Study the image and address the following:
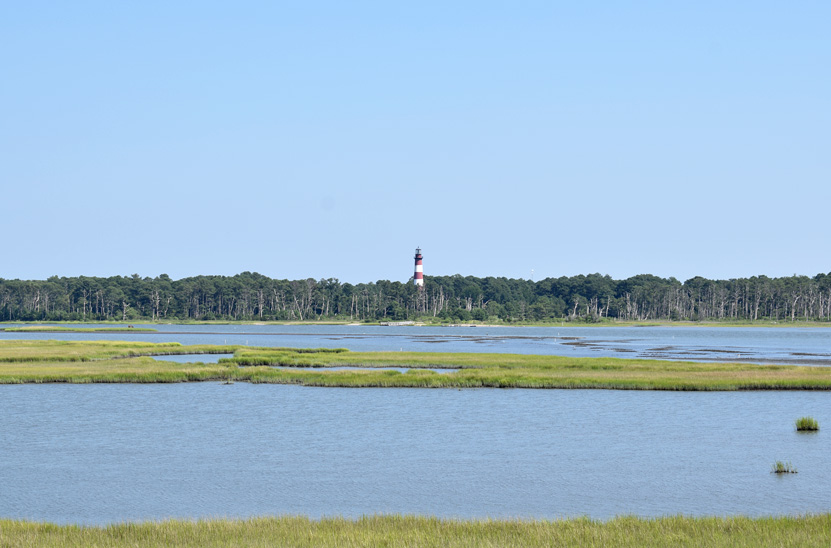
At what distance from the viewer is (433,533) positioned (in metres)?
20.2

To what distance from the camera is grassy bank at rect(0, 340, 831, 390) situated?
2204 inches

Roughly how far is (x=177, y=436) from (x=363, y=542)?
68.0 ft

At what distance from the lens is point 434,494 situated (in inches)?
1053

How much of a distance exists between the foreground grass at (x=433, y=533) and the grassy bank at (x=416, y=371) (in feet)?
112

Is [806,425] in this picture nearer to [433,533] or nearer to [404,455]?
[404,455]

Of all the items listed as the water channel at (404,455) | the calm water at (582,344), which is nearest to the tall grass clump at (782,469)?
the water channel at (404,455)

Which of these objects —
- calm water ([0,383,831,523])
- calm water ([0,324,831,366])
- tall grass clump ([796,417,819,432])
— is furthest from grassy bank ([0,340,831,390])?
calm water ([0,324,831,366])

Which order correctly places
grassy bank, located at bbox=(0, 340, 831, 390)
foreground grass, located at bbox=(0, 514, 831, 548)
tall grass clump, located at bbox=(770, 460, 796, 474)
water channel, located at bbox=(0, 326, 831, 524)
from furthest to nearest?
grassy bank, located at bbox=(0, 340, 831, 390) → tall grass clump, located at bbox=(770, 460, 796, 474) → water channel, located at bbox=(0, 326, 831, 524) → foreground grass, located at bbox=(0, 514, 831, 548)

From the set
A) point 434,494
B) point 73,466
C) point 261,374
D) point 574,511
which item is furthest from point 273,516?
point 261,374

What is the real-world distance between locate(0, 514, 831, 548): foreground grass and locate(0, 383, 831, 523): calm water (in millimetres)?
2938

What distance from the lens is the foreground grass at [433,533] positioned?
747 inches

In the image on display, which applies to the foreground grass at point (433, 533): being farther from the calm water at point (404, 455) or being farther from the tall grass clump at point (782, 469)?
the tall grass clump at point (782, 469)

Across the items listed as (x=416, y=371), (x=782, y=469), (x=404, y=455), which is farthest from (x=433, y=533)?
(x=416, y=371)

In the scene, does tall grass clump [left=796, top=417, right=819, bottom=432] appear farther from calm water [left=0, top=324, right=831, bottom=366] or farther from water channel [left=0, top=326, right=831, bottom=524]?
calm water [left=0, top=324, right=831, bottom=366]
